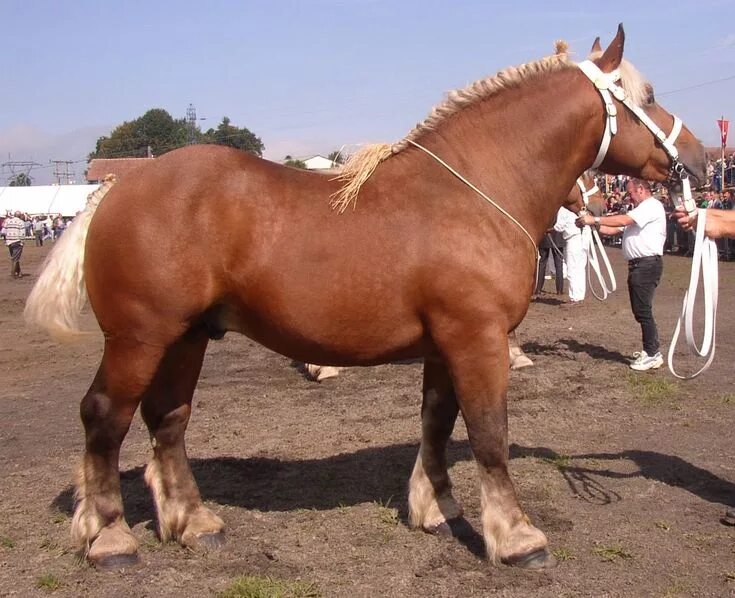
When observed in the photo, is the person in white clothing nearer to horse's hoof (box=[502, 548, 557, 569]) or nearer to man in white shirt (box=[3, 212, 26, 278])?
horse's hoof (box=[502, 548, 557, 569])

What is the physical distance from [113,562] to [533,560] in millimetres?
2249

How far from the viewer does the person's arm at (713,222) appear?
14.3ft

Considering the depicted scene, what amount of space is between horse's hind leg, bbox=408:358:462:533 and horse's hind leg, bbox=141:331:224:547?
1189 millimetres

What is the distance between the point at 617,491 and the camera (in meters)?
4.96

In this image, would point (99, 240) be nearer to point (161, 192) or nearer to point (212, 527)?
point (161, 192)

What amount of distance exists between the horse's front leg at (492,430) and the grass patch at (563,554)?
123 mm

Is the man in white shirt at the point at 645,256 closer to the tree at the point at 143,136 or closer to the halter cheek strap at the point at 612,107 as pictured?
the halter cheek strap at the point at 612,107

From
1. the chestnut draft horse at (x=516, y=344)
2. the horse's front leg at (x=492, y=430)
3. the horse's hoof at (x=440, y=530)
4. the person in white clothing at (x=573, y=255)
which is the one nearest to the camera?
the horse's front leg at (x=492, y=430)

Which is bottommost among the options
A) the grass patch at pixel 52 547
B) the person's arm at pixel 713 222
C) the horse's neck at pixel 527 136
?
the grass patch at pixel 52 547

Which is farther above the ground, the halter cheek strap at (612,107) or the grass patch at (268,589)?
the halter cheek strap at (612,107)

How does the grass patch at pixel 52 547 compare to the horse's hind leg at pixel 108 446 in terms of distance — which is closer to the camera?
the horse's hind leg at pixel 108 446

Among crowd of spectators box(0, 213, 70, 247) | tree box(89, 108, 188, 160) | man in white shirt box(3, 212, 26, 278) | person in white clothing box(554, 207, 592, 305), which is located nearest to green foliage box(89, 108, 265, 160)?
tree box(89, 108, 188, 160)

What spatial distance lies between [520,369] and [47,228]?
47232mm

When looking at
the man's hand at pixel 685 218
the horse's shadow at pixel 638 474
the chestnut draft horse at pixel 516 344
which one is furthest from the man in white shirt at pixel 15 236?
the man's hand at pixel 685 218
